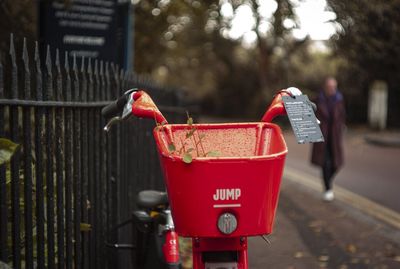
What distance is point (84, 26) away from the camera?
8352 millimetres

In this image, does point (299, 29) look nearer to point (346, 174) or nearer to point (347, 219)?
point (347, 219)

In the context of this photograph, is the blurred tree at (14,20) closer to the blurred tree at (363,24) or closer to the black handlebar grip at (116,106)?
the black handlebar grip at (116,106)

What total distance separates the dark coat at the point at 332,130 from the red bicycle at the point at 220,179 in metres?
6.79

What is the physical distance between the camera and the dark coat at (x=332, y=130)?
979cm

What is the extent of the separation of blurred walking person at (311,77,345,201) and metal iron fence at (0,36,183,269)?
5111 mm

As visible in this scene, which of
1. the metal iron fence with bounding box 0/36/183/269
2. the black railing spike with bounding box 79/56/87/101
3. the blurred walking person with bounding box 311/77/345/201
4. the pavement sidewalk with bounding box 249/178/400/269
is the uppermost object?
the black railing spike with bounding box 79/56/87/101

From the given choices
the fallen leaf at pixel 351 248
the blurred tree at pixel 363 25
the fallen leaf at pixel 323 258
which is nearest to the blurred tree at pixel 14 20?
the blurred tree at pixel 363 25

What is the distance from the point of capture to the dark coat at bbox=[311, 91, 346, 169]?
32.1 feet

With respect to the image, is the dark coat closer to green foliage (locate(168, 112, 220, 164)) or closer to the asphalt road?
the asphalt road

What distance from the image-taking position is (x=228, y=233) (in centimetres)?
265

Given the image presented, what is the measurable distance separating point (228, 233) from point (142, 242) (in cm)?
140

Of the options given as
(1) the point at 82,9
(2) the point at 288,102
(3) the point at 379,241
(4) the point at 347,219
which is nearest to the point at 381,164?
(4) the point at 347,219

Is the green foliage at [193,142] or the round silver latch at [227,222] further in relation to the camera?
the green foliage at [193,142]

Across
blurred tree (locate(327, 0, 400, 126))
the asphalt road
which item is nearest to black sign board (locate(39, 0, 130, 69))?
blurred tree (locate(327, 0, 400, 126))
